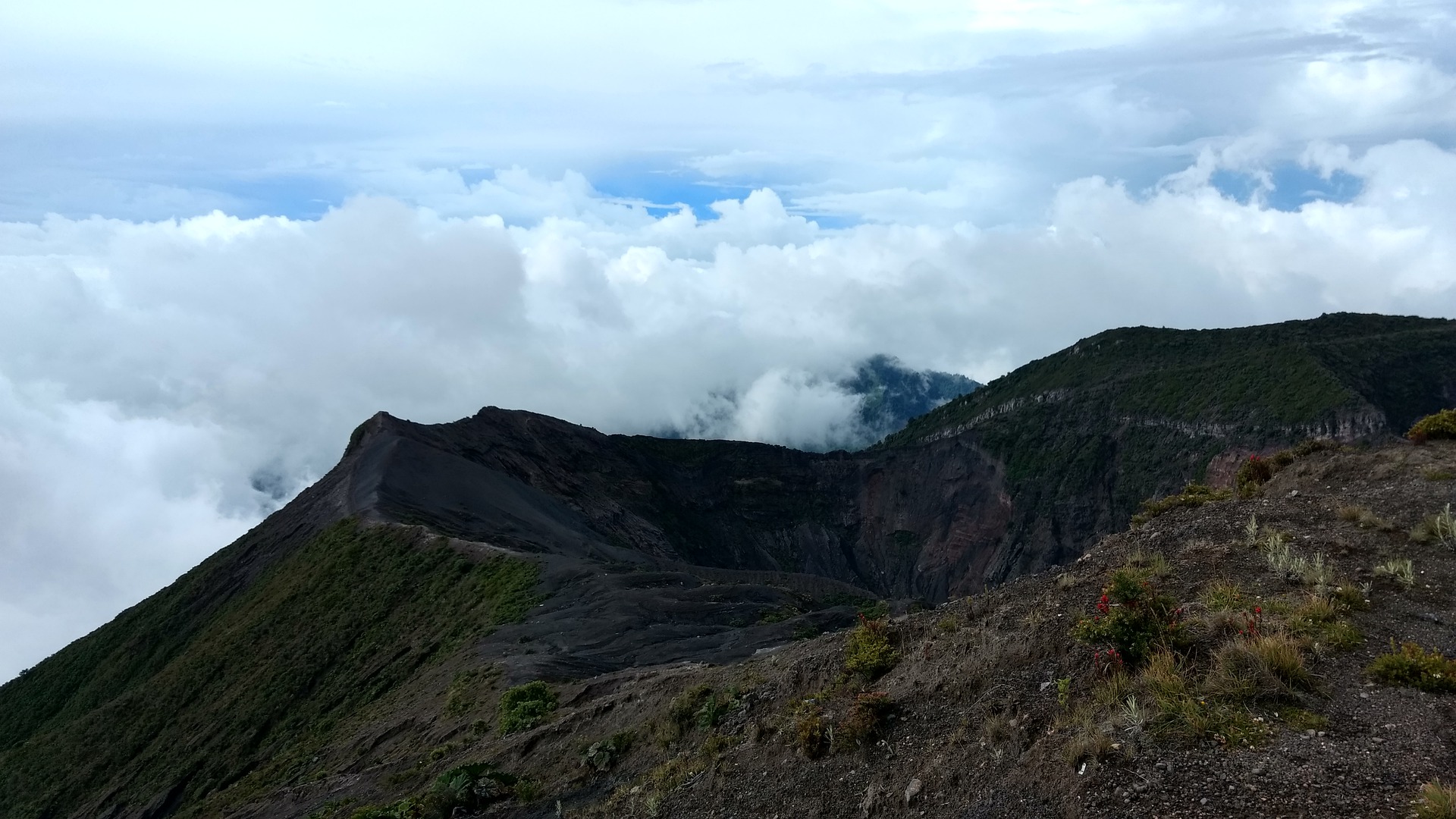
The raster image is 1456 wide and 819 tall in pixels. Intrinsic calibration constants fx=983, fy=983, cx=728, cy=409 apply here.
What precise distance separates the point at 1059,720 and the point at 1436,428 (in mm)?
13173

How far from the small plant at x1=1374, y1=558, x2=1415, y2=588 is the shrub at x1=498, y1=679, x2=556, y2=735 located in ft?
56.9

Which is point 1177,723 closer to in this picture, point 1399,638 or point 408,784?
point 1399,638

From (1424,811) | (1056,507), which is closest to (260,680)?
(1424,811)

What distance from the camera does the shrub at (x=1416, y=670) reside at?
392 inches

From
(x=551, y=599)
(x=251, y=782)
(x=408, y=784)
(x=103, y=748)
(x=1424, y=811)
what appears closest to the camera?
(x=1424, y=811)

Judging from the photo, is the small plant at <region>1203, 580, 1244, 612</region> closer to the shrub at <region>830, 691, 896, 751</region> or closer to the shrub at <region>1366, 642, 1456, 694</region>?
the shrub at <region>1366, 642, 1456, 694</region>

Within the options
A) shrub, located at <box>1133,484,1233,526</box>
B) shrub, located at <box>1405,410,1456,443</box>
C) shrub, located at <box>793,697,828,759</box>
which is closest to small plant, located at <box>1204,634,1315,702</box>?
shrub, located at <box>793,697,828,759</box>

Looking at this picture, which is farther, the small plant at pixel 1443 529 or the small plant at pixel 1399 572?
the small plant at pixel 1443 529

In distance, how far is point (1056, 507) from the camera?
94875 mm

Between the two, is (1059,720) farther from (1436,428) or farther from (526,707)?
(526,707)

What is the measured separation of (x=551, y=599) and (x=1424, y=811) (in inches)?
1396

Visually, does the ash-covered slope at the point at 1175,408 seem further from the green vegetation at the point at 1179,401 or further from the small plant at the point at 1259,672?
the small plant at the point at 1259,672

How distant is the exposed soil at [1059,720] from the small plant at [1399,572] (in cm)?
11

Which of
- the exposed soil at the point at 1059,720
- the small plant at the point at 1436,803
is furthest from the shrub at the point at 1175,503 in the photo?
the small plant at the point at 1436,803
